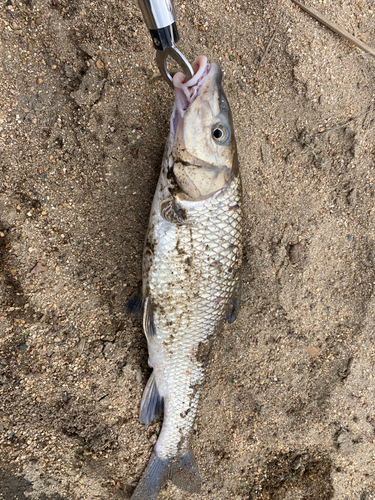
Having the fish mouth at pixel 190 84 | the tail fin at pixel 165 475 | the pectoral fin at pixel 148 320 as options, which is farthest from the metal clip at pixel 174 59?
the tail fin at pixel 165 475

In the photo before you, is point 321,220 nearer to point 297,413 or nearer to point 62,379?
point 297,413

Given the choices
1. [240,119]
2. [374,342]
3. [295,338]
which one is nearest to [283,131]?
[240,119]

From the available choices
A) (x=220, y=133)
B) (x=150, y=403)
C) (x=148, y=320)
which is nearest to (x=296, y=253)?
(x=220, y=133)

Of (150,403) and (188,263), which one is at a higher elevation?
(188,263)

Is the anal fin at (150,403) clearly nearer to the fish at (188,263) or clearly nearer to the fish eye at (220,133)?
the fish at (188,263)

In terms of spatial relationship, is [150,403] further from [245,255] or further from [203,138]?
[203,138]

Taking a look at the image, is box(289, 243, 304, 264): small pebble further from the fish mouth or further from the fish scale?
the fish mouth
